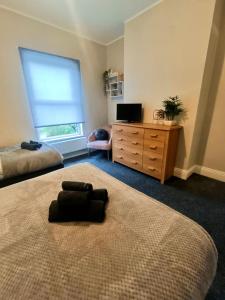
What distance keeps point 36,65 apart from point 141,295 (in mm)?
3491

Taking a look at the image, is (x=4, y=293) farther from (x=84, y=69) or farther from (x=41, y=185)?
(x=84, y=69)

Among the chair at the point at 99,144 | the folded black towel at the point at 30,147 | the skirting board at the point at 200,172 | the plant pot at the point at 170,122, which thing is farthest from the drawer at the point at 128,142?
the folded black towel at the point at 30,147

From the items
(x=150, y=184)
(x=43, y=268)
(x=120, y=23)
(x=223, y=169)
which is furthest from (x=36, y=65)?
(x=223, y=169)

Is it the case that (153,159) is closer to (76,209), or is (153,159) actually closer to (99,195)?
(99,195)

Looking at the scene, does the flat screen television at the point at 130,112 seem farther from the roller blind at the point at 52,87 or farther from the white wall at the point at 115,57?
the roller blind at the point at 52,87

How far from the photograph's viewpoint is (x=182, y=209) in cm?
187

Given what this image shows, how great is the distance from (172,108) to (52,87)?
2.41m

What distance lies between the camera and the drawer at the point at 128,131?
8.31ft

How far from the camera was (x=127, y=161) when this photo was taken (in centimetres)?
293

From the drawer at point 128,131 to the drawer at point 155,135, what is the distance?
105 millimetres

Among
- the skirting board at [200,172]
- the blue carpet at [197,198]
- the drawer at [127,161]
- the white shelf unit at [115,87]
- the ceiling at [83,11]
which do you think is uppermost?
the ceiling at [83,11]

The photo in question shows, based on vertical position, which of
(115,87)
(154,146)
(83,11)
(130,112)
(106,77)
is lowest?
(154,146)

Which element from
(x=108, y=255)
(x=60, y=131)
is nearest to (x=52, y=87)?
(x=60, y=131)

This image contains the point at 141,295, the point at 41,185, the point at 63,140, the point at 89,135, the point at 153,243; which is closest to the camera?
the point at 141,295
